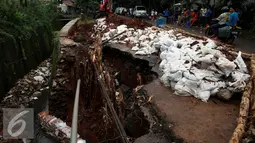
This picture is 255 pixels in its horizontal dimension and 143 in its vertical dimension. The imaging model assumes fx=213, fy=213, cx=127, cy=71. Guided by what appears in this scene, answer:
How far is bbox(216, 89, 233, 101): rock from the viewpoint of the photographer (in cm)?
353

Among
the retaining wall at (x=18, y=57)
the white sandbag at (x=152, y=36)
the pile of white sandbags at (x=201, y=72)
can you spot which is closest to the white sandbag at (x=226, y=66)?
the pile of white sandbags at (x=201, y=72)

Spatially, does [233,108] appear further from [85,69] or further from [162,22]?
[162,22]

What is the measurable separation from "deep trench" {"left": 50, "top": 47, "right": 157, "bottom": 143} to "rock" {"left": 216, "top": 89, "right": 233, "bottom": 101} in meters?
1.28

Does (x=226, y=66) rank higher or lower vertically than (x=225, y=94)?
higher

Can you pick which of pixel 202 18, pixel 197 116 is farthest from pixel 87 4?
pixel 197 116

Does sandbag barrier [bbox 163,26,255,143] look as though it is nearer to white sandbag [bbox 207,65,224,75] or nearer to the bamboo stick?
the bamboo stick

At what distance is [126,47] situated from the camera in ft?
21.1

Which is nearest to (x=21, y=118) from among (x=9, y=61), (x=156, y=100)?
(x=9, y=61)

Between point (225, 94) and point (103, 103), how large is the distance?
2.06 m

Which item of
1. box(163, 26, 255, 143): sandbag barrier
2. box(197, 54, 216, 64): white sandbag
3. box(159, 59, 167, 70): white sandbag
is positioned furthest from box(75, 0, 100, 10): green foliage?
box(163, 26, 255, 143): sandbag barrier

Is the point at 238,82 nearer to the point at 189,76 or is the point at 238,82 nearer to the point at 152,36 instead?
the point at 189,76

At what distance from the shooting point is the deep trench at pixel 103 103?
333cm

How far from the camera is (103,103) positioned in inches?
147

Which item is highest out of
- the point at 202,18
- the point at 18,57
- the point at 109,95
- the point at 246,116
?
the point at 202,18
